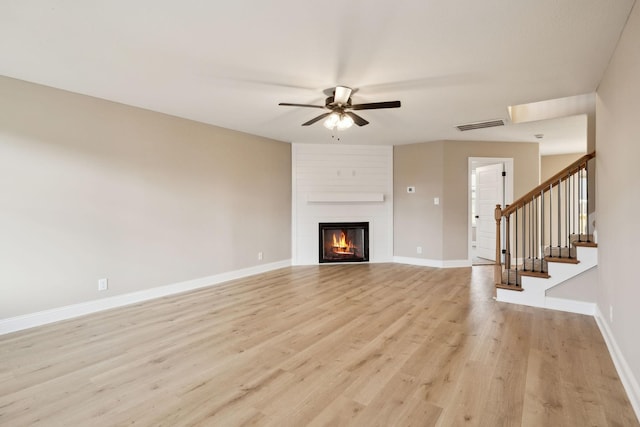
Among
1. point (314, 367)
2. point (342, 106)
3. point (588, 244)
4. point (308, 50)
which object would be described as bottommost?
point (314, 367)

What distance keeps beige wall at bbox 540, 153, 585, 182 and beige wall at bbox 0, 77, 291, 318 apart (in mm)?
6862

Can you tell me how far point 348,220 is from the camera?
6.43 m

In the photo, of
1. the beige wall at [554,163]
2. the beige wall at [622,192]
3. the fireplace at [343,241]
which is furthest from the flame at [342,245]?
the beige wall at [554,163]

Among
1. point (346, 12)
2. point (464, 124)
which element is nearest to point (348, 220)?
point (464, 124)

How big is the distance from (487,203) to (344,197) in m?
3.21

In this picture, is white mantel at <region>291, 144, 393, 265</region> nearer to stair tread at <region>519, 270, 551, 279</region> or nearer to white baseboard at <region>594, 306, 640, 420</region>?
stair tread at <region>519, 270, 551, 279</region>

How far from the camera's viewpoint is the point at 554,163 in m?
7.31

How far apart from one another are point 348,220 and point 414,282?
2019mm

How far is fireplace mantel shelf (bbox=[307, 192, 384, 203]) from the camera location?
6.16 meters

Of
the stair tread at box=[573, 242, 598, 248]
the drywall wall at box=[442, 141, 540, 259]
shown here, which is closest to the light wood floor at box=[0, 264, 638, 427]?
the stair tread at box=[573, 242, 598, 248]

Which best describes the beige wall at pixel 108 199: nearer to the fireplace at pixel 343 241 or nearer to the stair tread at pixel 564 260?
the fireplace at pixel 343 241

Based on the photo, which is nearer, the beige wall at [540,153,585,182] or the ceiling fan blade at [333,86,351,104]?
the ceiling fan blade at [333,86,351,104]

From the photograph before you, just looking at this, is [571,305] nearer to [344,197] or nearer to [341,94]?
[341,94]

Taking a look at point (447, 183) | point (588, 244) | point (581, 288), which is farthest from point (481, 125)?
point (581, 288)
